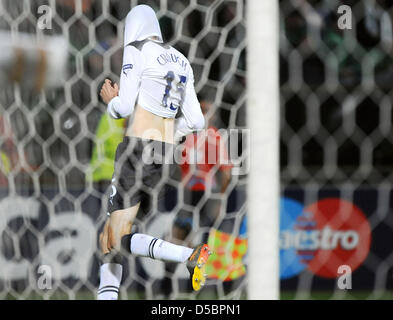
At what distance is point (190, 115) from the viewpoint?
0.71 meters

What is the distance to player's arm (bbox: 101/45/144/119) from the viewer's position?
0.68 metres

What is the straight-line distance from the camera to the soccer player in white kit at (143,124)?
68cm

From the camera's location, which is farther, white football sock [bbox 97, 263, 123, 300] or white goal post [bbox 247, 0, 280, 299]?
white football sock [bbox 97, 263, 123, 300]

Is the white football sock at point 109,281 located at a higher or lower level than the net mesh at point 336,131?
lower

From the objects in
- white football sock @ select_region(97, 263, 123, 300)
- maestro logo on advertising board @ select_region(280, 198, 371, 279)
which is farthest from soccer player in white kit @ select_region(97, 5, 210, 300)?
maestro logo on advertising board @ select_region(280, 198, 371, 279)

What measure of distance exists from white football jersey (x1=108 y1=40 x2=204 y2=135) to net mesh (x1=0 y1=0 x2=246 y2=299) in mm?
23

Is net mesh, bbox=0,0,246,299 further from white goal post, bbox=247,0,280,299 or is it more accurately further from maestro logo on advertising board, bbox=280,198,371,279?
maestro logo on advertising board, bbox=280,198,371,279

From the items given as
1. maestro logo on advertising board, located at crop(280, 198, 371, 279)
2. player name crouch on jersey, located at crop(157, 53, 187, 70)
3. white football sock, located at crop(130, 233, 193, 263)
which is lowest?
maestro logo on advertising board, located at crop(280, 198, 371, 279)

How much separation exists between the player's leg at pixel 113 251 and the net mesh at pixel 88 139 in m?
0.02

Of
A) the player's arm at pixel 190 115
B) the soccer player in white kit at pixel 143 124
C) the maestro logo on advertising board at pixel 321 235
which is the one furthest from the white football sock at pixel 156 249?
the maestro logo on advertising board at pixel 321 235

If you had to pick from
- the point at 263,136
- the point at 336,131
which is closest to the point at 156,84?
the point at 263,136

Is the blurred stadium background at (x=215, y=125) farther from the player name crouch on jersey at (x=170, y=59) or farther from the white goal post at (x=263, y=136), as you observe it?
the white goal post at (x=263, y=136)

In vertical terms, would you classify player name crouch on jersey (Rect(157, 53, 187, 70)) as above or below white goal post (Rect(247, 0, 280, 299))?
above

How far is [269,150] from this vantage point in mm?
543
